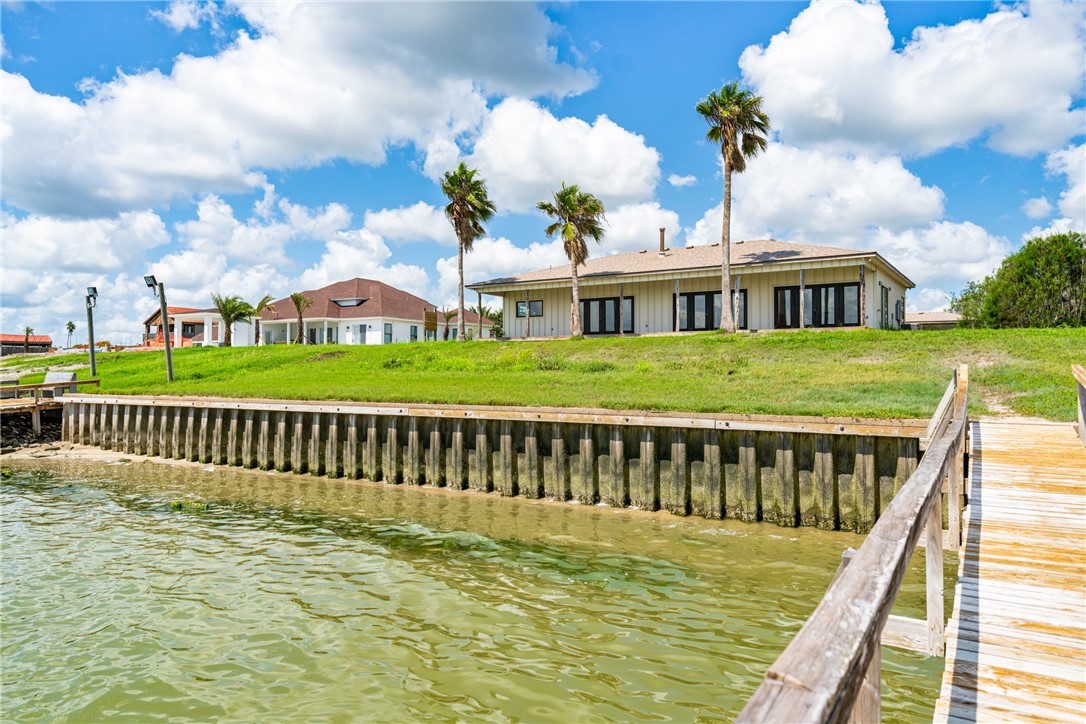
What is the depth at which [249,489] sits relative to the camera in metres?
13.8

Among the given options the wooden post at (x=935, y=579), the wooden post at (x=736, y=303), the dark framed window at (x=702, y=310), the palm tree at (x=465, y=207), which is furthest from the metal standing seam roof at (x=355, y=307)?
the wooden post at (x=935, y=579)

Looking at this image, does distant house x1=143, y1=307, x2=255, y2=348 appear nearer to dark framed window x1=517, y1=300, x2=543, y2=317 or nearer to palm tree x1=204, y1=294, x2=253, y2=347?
palm tree x1=204, y1=294, x2=253, y2=347

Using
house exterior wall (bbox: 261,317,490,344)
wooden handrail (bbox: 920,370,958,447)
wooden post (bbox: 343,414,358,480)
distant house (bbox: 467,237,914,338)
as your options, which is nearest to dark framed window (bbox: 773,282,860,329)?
distant house (bbox: 467,237,914,338)

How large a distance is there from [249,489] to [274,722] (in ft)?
31.9

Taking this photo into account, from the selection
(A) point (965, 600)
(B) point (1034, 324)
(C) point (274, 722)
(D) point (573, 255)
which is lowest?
(C) point (274, 722)

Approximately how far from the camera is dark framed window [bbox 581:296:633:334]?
33.0 meters

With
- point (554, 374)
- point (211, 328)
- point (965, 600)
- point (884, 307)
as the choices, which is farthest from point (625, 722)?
point (211, 328)

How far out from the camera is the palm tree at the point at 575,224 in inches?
1230

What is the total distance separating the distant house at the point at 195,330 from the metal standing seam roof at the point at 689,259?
32794 mm

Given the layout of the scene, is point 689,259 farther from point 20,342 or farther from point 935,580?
point 20,342

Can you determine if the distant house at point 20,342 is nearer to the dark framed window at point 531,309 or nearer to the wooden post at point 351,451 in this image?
the dark framed window at point 531,309

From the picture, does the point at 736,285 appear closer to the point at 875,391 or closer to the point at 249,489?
the point at 875,391

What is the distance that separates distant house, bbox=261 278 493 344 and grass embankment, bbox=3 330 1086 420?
1959cm

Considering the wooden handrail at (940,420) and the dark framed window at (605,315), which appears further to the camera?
the dark framed window at (605,315)
